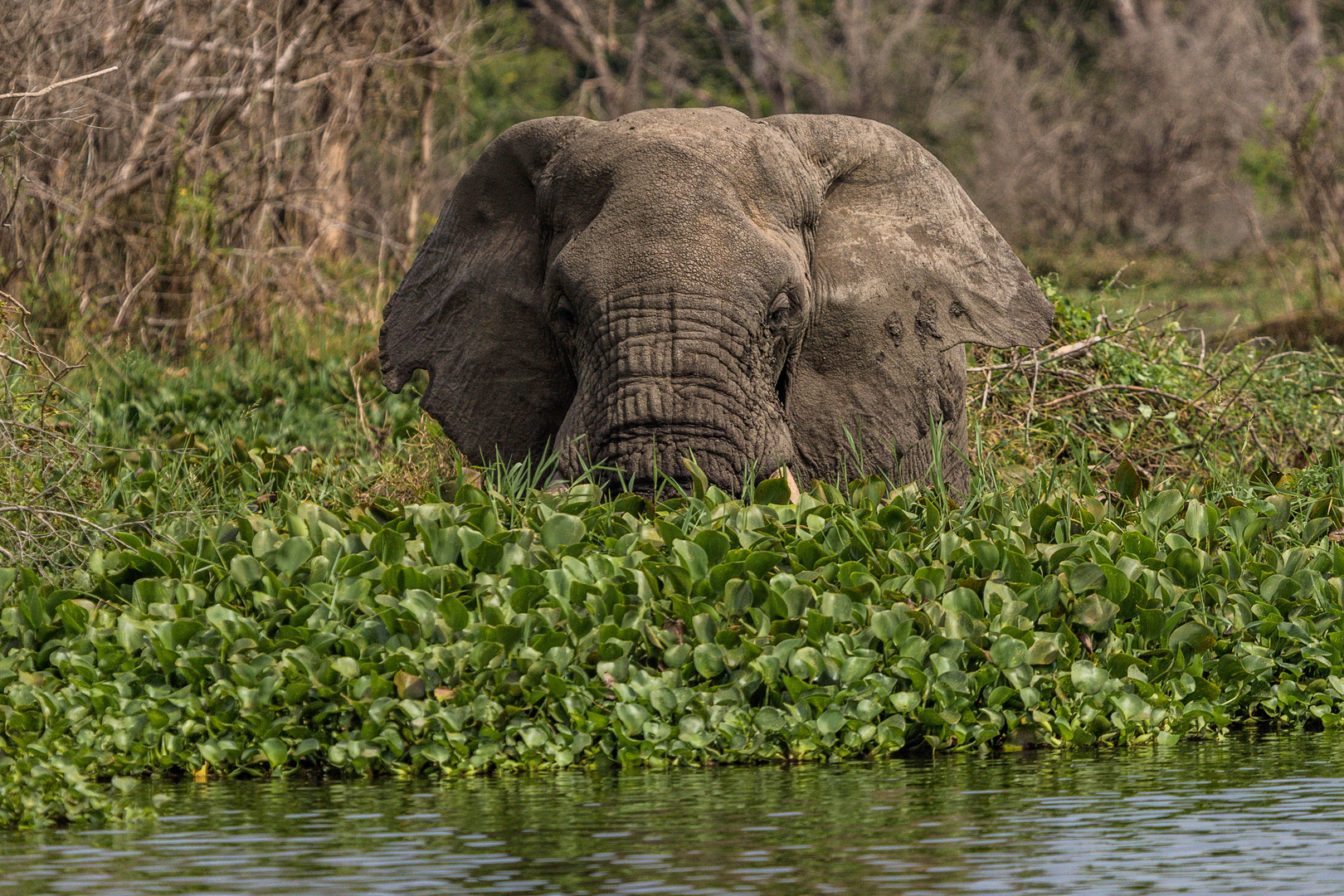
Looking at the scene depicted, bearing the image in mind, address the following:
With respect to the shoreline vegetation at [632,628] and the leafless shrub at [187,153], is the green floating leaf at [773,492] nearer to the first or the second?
the shoreline vegetation at [632,628]

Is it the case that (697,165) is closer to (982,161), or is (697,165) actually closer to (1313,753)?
(1313,753)

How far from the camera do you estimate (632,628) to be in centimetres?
491

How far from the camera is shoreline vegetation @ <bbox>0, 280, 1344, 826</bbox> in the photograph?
A: 468 cm

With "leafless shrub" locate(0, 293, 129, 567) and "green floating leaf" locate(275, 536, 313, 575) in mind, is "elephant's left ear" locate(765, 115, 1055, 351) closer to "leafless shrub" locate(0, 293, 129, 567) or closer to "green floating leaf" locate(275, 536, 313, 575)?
"green floating leaf" locate(275, 536, 313, 575)

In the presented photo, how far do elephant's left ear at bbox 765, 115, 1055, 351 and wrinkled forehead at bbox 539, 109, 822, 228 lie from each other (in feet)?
0.64

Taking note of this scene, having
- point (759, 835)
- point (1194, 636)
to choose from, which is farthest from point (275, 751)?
point (1194, 636)

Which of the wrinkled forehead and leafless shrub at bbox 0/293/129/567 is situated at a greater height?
the wrinkled forehead

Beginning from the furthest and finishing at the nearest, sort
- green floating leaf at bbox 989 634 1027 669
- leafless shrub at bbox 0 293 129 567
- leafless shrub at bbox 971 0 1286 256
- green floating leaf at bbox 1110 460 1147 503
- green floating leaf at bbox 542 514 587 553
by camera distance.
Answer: leafless shrub at bbox 971 0 1286 256, green floating leaf at bbox 1110 460 1147 503, leafless shrub at bbox 0 293 129 567, green floating leaf at bbox 542 514 587 553, green floating leaf at bbox 989 634 1027 669

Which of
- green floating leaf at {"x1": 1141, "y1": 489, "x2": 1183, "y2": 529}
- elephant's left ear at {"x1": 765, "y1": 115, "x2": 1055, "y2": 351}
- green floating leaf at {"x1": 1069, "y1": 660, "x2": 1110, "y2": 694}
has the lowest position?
green floating leaf at {"x1": 1069, "y1": 660, "x2": 1110, "y2": 694}

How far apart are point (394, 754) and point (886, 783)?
3.93 ft

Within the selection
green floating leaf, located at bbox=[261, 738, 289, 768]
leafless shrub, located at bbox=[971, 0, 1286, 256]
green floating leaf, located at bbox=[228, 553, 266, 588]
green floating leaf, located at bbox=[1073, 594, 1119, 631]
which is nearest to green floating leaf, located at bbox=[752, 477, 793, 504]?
green floating leaf, located at bbox=[1073, 594, 1119, 631]

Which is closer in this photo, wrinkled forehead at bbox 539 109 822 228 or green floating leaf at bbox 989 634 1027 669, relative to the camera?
green floating leaf at bbox 989 634 1027 669

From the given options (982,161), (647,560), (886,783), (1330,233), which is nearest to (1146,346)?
(647,560)

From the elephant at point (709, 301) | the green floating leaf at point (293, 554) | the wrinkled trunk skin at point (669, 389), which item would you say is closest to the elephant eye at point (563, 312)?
the elephant at point (709, 301)
